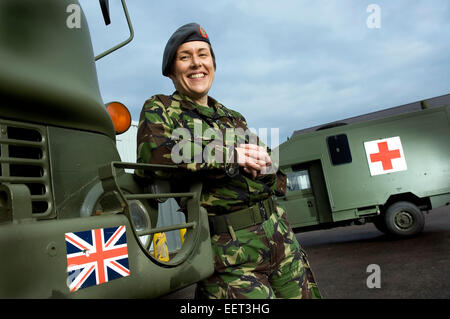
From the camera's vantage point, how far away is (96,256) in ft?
2.56

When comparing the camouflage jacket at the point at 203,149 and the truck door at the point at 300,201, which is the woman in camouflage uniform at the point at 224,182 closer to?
the camouflage jacket at the point at 203,149

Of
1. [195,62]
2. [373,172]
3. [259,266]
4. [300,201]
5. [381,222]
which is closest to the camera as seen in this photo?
[259,266]

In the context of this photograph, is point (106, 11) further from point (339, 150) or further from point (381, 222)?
point (381, 222)

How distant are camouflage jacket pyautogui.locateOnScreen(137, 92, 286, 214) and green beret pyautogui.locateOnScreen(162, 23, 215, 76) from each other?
131 millimetres

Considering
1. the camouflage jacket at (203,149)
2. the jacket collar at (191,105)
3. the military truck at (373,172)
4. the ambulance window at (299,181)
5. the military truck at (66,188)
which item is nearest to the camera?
the military truck at (66,188)

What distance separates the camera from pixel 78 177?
1.00 m

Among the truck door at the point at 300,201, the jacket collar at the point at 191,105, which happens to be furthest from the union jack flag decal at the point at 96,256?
the truck door at the point at 300,201

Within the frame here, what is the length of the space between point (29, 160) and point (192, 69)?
2.42 feet

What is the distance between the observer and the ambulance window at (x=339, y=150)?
6363 mm

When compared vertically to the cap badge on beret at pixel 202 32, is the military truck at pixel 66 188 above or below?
below

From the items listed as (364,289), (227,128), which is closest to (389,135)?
(364,289)

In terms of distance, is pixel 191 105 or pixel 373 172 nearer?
pixel 191 105

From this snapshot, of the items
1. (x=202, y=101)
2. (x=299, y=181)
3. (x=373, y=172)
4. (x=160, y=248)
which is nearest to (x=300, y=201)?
(x=299, y=181)

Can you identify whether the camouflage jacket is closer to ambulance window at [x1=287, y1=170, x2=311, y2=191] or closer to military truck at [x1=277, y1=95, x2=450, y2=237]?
military truck at [x1=277, y1=95, x2=450, y2=237]
